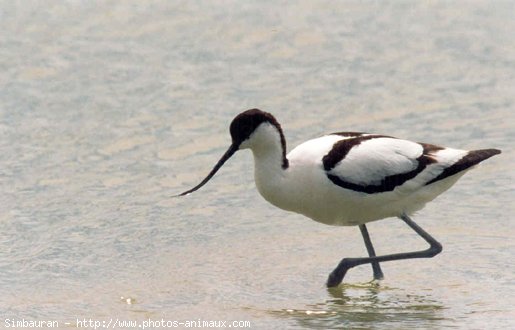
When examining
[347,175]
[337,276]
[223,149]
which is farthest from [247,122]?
[223,149]

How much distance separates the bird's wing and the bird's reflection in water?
0.69m

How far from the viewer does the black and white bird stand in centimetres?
862

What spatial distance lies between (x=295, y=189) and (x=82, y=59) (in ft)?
19.2

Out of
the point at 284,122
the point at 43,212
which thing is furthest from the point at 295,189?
the point at 284,122

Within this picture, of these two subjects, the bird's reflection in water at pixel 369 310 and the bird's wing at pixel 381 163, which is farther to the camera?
the bird's wing at pixel 381 163

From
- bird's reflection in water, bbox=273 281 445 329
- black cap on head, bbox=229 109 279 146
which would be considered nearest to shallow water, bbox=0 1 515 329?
bird's reflection in water, bbox=273 281 445 329

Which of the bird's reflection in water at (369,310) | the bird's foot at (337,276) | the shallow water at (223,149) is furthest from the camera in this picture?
the bird's foot at (337,276)

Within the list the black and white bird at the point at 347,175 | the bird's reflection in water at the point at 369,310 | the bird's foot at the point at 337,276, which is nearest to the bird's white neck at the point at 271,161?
the black and white bird at the point at 347,175

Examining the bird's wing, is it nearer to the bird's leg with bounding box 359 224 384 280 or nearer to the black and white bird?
the black and white bird

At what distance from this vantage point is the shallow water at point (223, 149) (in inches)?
334

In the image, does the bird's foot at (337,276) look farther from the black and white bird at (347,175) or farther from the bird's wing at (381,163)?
the bird's wing at (381,163)

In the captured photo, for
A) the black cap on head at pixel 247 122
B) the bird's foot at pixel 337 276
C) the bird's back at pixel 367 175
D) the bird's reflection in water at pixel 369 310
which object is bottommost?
the bird's reflection in water at pixel 369 310

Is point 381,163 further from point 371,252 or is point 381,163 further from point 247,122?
point 247,122

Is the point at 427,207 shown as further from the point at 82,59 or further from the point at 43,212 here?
the point at 82,59
